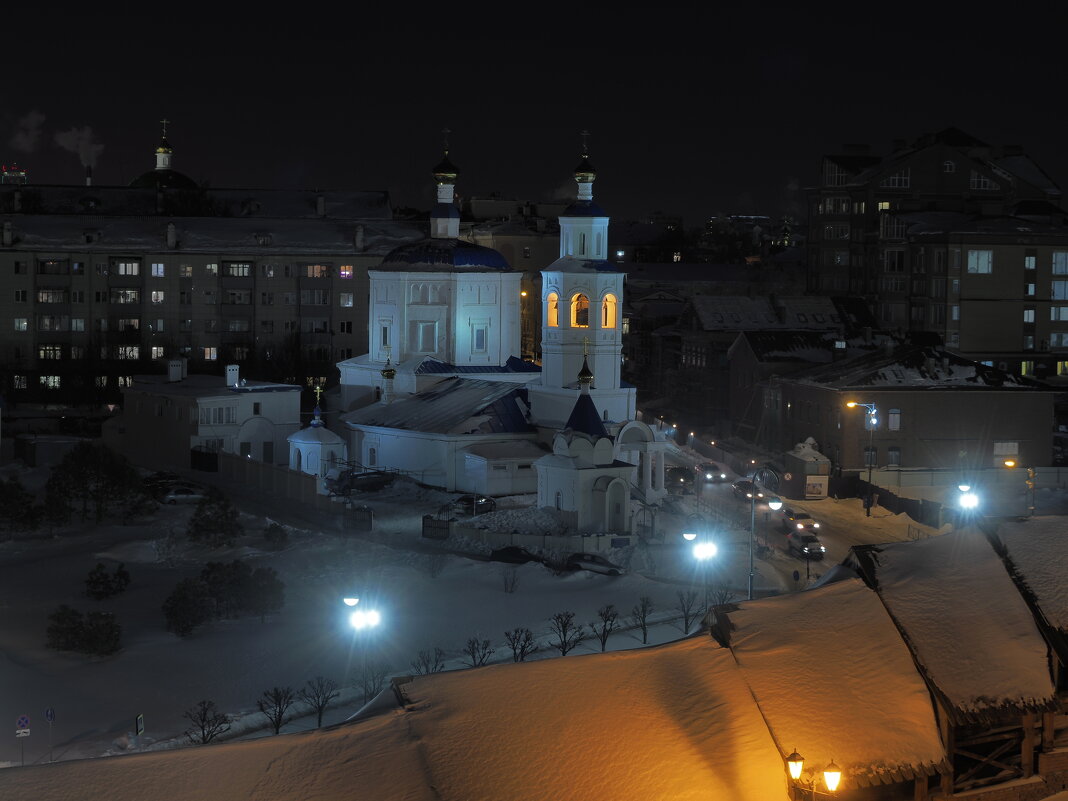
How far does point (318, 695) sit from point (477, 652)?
3789mm

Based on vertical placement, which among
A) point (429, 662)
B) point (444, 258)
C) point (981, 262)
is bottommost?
point (429, 662)

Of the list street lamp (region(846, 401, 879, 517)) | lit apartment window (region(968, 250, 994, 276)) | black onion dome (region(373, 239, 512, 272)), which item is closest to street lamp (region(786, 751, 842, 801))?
street lamp (region(846, 401, 879, 517))

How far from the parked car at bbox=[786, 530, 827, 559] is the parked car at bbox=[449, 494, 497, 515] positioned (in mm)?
8926

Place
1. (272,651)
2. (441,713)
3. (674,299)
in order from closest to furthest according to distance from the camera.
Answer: (441,713) → (272,651) → (674,299)

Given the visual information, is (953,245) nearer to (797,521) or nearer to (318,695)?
(797,521)

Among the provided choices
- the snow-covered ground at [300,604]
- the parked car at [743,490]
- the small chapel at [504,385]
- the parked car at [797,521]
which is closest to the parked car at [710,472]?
the parked car at [743,490]

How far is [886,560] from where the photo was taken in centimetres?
1689

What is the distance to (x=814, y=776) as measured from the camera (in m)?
14.4

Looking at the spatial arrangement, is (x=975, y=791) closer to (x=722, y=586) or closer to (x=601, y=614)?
(x=601, y=614)

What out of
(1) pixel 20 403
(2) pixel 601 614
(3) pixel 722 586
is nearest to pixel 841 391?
(3) pixel 722 586

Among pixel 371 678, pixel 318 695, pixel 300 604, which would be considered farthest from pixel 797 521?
pixel 318 695

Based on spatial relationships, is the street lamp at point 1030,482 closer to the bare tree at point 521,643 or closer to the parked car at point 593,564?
the parked car at point 593,564

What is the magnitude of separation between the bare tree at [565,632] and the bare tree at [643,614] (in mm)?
1146

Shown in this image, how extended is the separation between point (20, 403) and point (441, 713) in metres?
70.3
